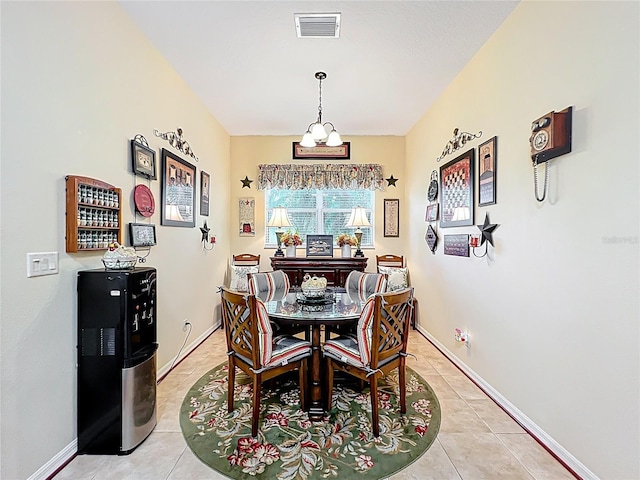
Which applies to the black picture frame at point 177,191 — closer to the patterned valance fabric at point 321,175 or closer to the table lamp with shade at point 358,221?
the patterned valance fabric at point 321,175

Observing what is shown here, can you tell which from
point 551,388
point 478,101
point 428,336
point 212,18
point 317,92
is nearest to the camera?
point 551,388

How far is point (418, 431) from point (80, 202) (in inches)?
99.9

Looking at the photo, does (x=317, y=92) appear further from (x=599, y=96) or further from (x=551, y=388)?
(x=551, y=388)

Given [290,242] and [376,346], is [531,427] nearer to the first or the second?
[376,346]

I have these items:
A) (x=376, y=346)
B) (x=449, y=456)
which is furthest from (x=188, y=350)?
(x=449, y=456)

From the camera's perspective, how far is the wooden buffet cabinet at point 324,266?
452 centimetres

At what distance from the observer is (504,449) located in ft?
6.19

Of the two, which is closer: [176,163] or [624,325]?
[624,325]

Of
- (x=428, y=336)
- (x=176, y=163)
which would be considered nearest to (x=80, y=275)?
(x=176, y=163)

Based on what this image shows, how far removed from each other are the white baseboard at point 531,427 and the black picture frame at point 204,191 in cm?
333

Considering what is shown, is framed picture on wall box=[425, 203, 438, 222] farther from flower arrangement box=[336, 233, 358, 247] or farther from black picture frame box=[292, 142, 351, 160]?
black picture frame box=[292, 142, 351, 160]

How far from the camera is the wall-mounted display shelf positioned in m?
1.76

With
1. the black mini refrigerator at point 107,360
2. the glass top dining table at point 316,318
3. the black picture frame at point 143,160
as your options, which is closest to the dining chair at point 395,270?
the glass top dining table at point 316,318

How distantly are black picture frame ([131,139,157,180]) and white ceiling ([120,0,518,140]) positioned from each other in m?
0.91
